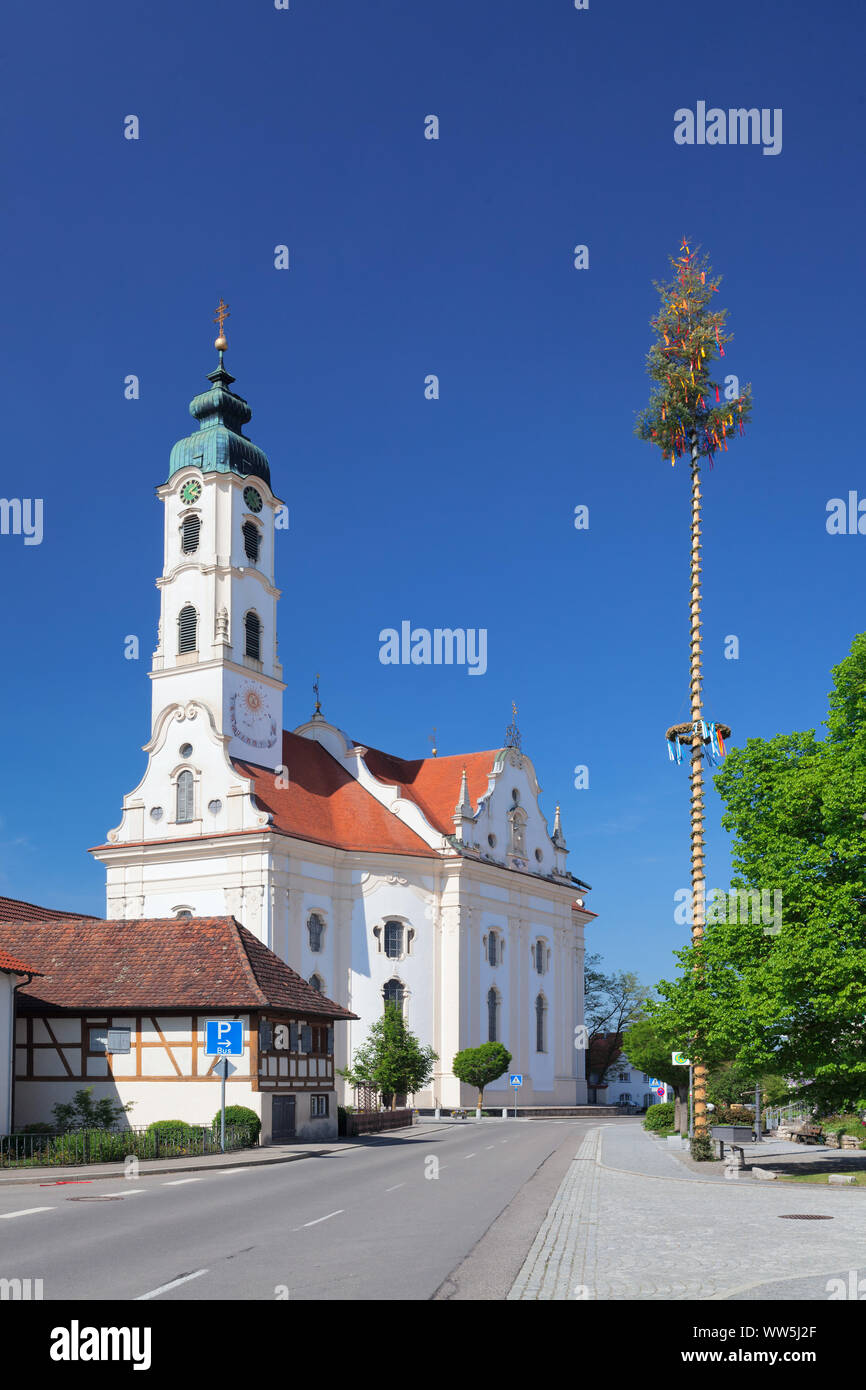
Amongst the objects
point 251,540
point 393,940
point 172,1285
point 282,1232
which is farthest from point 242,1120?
point 251,540

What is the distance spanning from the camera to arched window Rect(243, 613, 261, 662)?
70000 millimetres

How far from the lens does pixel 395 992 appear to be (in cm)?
6938

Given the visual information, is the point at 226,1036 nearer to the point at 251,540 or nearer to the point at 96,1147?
the point at 96,1147

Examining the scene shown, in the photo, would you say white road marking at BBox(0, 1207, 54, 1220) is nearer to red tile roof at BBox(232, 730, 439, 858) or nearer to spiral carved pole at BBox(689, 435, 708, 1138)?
spiral carved pole at BBox(689, 435, 708, 1138)

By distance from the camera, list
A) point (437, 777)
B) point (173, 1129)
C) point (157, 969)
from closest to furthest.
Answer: point (173, 1129), point (157, 969), point (437, 777)

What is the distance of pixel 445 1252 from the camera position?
14.3 meters

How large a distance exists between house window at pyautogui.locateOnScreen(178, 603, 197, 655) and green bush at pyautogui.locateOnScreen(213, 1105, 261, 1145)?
37.0 meters

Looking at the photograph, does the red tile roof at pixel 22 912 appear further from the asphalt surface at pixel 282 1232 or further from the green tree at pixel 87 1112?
the asphalt surface at pixel 282 1232

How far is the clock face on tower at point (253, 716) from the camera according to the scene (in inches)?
2667

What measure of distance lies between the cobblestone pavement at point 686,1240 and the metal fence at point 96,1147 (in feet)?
33.0

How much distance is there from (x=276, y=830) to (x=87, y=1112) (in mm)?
27175

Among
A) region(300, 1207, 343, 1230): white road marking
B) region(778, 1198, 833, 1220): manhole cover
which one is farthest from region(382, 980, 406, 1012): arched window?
region(778, 1198, 833, 1220): manhole cover

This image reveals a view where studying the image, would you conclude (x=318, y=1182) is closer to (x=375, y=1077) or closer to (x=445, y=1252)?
(x=445, y=1252)
